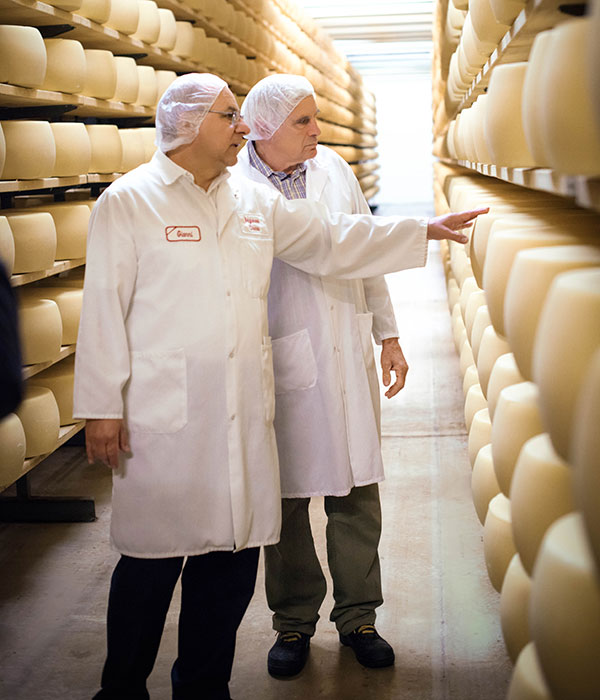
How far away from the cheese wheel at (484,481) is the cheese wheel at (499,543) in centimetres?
21

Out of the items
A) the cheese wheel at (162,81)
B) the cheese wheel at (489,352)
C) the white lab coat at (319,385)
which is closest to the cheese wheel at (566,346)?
the cheese wheel at (489,352)

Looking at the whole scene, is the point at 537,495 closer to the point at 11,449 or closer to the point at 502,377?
the point at 502,377

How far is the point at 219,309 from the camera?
1.92 meters

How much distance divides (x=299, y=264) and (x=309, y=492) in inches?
21.4

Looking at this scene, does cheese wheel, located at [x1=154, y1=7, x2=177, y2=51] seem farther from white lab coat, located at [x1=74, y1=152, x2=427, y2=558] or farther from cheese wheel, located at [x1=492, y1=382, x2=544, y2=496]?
cheese wheel, located at [x1=492, y1=382, x2=544, y2=496]

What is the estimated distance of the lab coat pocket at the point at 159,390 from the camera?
6.19 ft

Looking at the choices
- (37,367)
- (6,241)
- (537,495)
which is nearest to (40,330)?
(37,367)

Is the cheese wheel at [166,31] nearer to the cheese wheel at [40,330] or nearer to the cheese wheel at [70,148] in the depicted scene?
the cheese wheel at [70,148]

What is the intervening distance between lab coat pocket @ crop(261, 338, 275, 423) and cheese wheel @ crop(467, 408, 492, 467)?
593mm

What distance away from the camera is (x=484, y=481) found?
204 cm

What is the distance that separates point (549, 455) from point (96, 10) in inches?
110

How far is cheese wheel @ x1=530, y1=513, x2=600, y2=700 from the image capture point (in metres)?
0.93

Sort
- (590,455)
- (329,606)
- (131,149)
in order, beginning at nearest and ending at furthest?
1. (590,455)
2. (329,606)
3. (131,149)

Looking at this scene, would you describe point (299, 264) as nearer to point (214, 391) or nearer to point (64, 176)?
point (214, 391)
